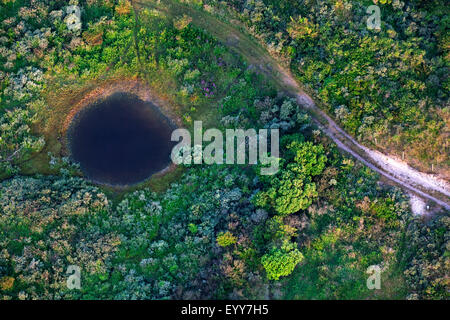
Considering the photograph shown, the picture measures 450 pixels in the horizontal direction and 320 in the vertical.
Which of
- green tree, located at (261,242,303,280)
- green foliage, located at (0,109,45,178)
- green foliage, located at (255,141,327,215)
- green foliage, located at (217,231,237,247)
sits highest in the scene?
green foliage, located at (0,109,45,178)

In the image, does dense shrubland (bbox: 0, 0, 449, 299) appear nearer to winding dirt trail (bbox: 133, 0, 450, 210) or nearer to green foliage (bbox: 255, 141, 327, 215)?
green foliage (bbox: 255, 141, 327, 215)

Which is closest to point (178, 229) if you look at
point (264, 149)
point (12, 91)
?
point (264, 149)

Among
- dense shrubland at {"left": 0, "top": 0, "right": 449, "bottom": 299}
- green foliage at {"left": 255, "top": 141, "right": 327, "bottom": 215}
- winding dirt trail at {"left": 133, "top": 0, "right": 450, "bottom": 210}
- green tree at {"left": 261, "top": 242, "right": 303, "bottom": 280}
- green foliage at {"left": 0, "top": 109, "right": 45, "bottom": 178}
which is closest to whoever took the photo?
green tree at {"left": 261, "top": 242, "right": 303, "bottom": 280}

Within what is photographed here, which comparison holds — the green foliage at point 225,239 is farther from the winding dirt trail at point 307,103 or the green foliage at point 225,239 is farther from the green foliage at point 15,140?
the green foliage at point 15,140

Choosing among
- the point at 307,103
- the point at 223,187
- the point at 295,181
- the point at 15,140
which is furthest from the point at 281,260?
the point at 15,140

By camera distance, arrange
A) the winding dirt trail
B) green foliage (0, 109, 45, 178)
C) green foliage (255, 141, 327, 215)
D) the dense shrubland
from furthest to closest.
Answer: green foliage (0, 109, 45, 178)
the winding dirt trail
green foliage (255, 141, 327, 215)
the dense shrubland

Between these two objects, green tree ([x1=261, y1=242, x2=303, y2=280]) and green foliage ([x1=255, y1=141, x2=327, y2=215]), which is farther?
green foliage ([x1=255, y1=141, x2=327, y2=215])

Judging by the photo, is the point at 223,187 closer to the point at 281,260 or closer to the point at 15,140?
the point at 281,260

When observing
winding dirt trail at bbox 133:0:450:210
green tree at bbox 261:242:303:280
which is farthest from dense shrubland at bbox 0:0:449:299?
winding dirt trail at bbox 133:0:450:210

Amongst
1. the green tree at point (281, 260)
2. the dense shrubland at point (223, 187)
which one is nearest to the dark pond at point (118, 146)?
the dense shrubland at point (223, 187)
